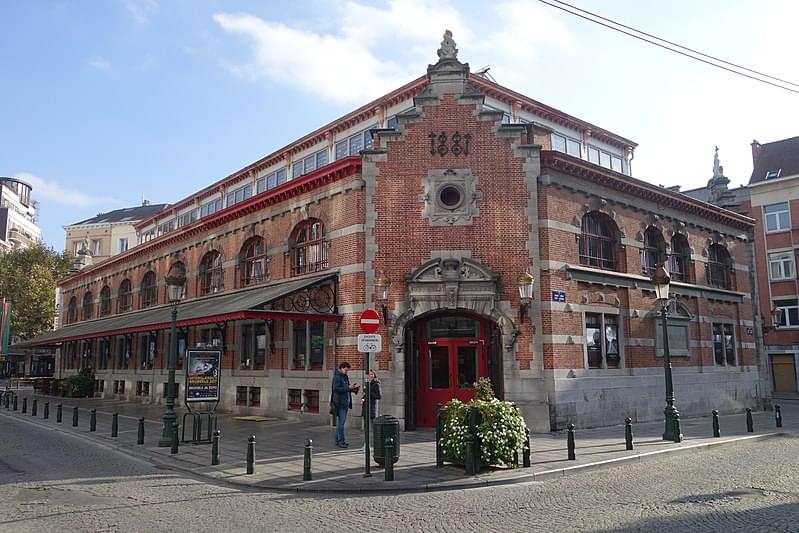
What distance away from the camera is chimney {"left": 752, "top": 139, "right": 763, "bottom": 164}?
43.5 metres

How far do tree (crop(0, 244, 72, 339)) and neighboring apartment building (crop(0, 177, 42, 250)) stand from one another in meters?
20.6

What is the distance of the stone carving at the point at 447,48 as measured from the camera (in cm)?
1798

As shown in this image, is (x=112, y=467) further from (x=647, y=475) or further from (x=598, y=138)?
(x=598, y=138)

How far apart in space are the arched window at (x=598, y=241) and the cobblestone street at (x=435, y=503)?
8.44m

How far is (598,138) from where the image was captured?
27.3m

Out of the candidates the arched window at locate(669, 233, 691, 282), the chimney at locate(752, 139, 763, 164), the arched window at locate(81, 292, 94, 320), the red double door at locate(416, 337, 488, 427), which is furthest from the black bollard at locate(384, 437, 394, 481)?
the chimney at locate(752, 139, 763, 164)

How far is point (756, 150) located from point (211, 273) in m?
38.8

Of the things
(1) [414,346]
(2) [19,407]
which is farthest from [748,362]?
(2) [19,407]

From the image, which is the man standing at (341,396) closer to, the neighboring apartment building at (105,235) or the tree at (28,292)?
the tree at (28,292)

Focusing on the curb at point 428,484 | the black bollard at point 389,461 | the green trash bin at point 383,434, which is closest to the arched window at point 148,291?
the curb at point 428,484

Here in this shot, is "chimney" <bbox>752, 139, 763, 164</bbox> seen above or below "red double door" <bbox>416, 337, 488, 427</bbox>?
above

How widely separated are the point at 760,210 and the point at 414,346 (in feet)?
110

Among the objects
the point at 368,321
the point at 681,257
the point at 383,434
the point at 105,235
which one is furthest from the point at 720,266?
the point at 105,235

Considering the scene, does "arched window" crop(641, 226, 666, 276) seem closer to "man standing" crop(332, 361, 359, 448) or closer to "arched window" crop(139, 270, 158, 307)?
"man standing" crop(332, 361, 359, 448)
